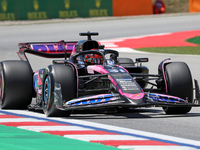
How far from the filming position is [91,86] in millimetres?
8906

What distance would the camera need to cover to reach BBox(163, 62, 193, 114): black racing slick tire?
336 inches

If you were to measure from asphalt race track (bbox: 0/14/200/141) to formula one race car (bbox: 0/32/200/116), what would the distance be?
26 cm

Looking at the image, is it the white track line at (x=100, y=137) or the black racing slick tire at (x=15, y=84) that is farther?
the black racing slick tire at (x=15, y=84)

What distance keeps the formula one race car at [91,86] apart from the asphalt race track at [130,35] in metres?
0.26

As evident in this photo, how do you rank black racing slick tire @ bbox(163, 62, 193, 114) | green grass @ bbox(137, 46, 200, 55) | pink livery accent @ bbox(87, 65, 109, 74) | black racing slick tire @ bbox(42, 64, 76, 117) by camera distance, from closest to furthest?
1. black racing slick tire @ bbox(42, 64, 76, 117)
2. black racing slick tire @ bbox(163, 62, 193, 114)
3. pink livery accent @ bbox(87, 65, 109, 74)
4. green grass @ bbox(137, 46, 200, 55)

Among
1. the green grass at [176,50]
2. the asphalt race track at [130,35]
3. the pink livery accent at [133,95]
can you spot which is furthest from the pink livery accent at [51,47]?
the green grass at [176,50]

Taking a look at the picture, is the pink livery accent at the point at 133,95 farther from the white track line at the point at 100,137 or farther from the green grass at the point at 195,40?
the green grass at the point at 195,40

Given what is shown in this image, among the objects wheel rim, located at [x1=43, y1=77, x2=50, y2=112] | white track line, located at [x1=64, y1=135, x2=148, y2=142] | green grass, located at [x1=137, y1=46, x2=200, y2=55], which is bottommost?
green grass, located at [x1=137, y1=46, x2=200, y2=55]

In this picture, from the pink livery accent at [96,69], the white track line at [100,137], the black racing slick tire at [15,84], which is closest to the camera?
the white track line at [100,137]

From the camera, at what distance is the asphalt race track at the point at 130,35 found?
7.40m

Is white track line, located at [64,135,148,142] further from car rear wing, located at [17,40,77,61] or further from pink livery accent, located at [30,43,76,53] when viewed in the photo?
pink livery accent, located at [30,43,76,53]

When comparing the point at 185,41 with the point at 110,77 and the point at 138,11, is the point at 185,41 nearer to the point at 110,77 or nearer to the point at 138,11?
the point at 138,11

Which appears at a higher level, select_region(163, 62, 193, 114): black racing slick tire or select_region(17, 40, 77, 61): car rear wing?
select_region(17, 40, 77, 61): car rear wing

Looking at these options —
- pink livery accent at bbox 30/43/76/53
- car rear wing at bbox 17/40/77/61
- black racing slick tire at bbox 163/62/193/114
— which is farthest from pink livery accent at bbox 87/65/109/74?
pink livery accent at bbox 30/43/76/53
